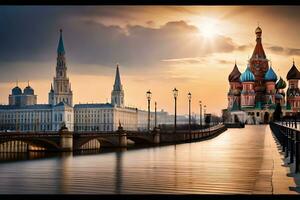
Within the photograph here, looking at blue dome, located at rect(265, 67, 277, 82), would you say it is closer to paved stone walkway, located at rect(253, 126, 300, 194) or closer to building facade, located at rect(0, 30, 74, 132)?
building facade, located at rect(0, 30, 74, 132)

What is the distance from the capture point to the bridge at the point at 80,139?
20.5m

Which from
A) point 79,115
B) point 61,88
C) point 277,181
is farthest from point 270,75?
point 277,181

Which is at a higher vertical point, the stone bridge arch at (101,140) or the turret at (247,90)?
the turret at (247,90)

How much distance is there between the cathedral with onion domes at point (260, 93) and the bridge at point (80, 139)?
91.5 ft

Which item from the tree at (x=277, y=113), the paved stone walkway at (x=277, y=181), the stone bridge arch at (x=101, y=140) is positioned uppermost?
the tree at (x=277, y=113)

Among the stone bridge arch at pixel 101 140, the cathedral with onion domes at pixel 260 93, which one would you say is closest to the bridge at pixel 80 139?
the stone bridge arch at pixel 101 140

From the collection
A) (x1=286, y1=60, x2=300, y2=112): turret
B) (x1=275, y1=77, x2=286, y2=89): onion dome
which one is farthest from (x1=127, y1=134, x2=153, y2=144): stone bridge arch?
(x1=275, y1=77, x2=286, y2=89): onion dome

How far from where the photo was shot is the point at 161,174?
24.9 feet

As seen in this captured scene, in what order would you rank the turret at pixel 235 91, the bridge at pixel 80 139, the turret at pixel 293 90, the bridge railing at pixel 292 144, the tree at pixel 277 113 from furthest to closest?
1. the turret at pixel 235 91
2. the turret at pixel 293 90
3. the tree at pixel 277 113
4. the bridge at pixel 80 139
5. the bridge railing at pixel 292 144

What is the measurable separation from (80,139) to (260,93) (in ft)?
131

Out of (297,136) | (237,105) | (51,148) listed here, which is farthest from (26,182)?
(237,105)

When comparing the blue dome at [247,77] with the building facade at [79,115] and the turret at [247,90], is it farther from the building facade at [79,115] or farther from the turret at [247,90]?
the building facade at [79,115]

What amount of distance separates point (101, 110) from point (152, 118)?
7297 mm

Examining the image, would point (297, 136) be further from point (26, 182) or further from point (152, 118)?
point (152, 118)
